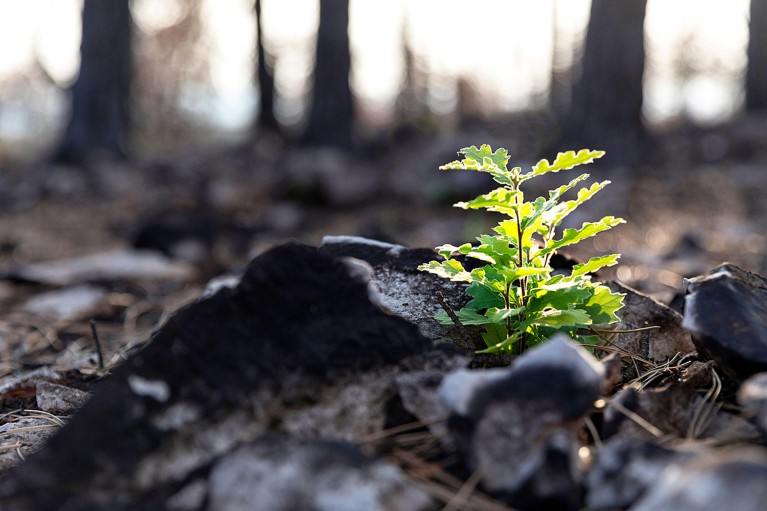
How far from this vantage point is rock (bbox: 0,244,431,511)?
1.41 m

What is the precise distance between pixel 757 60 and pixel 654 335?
38.5 feet

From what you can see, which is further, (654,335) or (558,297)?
(654,335)

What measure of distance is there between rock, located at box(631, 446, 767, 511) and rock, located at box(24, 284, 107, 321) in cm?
391

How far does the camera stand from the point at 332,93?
9.38m

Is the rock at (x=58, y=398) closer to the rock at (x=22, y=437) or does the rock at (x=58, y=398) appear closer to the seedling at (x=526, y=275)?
the rock at (x=22, y=437)

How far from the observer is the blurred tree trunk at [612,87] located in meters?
8.27

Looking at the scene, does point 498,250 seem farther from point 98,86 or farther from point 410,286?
point 98,86

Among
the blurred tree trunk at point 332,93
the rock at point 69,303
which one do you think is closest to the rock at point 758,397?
the rock at point 69,303

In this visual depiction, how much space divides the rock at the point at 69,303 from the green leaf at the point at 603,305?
341cm

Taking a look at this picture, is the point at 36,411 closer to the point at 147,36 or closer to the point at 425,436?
the point at 425,436

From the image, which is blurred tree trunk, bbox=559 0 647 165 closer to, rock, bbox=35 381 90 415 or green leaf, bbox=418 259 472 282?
green leaf, bbox=418 259 472 282

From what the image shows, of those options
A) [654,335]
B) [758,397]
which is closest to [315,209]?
[654,335]

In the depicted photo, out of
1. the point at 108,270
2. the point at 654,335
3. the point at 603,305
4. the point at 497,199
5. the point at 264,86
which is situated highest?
the point at 264,86

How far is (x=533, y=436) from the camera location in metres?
1.40
